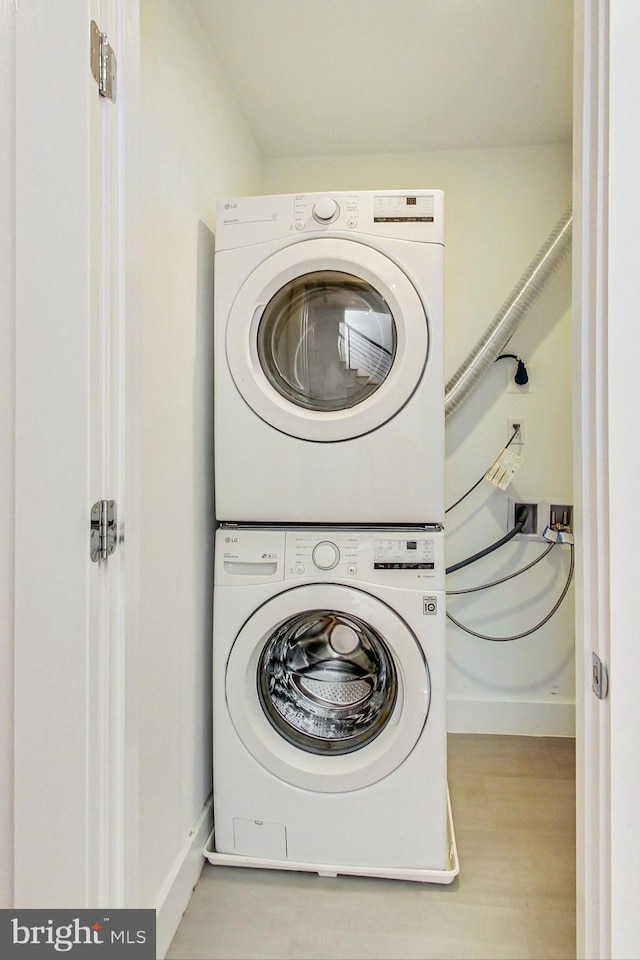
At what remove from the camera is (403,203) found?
1483 millimetres

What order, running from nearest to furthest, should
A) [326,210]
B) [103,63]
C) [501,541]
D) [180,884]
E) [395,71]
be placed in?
[103,63] < [180,884] < [326,210] < [395,71] < [501,541]

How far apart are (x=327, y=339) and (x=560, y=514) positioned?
1.23 meters

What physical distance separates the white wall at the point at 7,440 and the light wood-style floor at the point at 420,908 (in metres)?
0.81

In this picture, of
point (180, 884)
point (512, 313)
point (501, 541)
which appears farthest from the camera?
point (501, 541)

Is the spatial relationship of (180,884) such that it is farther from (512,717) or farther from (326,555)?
(512,717)

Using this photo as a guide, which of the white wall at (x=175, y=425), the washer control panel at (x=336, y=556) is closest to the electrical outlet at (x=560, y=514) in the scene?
the washer control panel at (x=336, y=556)

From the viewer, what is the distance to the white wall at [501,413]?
2.20 m

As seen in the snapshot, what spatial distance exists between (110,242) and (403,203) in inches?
37.2

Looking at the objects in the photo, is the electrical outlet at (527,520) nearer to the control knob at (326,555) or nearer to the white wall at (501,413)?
the white wall at (501,413)

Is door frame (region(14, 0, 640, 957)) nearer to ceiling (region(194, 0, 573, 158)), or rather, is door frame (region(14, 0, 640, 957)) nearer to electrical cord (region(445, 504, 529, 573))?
ceiling (region(194, 0, 573, 158))

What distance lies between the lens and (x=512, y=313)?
2070 mm

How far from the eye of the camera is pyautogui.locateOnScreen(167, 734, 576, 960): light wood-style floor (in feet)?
4.22

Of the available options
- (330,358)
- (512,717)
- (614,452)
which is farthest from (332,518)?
(512,717)

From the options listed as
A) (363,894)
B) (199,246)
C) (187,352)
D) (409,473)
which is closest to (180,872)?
(363,894)
